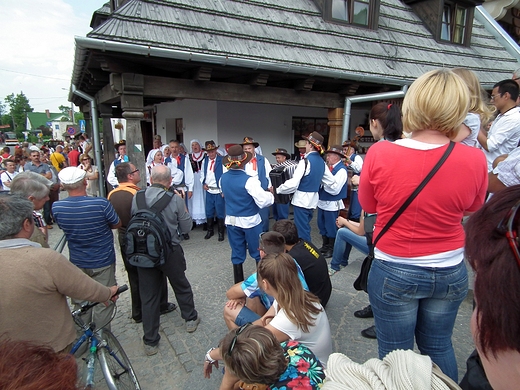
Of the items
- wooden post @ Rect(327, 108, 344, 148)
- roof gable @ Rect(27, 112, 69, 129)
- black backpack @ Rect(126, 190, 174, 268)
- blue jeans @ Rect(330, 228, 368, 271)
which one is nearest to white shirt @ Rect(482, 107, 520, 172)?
blue jeans @ Rect(330, 228, 368, 271)

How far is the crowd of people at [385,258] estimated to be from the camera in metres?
0.69

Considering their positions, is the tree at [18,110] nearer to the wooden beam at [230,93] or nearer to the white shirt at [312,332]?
the wooden beam at [230,93]

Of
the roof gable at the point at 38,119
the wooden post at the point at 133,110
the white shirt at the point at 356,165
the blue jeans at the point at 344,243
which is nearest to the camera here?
the blue jeans at the point at 344,243

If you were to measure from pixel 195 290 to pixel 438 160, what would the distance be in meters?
3.56

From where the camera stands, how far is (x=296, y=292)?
1.99 metres

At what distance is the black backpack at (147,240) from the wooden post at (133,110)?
2667 mm

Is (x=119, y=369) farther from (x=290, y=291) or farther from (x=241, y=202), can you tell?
(x=241, y=202)

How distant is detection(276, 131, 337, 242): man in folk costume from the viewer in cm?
456

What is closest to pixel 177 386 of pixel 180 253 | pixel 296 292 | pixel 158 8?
pixel 180 253

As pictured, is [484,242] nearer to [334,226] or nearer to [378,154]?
[378,154]

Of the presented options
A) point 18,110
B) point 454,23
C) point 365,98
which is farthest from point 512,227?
point 18,110

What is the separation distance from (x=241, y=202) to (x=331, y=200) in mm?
1803

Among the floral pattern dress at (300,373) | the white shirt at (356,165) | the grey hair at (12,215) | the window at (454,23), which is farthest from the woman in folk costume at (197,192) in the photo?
the window at (454,23)

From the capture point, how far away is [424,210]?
4.39 ft
